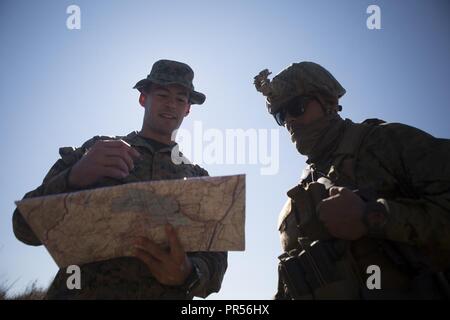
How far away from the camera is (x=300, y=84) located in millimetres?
3334

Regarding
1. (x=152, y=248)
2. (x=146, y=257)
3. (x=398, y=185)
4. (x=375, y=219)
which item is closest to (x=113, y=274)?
(x=146, y=257)

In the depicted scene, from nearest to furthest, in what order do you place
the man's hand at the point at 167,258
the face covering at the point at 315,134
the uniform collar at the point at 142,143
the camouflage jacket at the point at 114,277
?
the man's hand at the point at 167,258 → the camouflage jacket at the point at 114,277 → the face covering at the point at 315,134 → the uniform collar at the point at 142,143

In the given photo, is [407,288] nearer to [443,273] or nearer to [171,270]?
[443,273]

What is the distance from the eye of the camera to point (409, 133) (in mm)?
2701

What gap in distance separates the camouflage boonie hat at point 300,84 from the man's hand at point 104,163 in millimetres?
1562

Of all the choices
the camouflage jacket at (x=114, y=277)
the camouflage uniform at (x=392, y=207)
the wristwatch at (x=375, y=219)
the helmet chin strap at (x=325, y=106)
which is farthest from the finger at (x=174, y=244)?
the helmet chin strap at (x=325, y=106)

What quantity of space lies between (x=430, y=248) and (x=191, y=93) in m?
2.76

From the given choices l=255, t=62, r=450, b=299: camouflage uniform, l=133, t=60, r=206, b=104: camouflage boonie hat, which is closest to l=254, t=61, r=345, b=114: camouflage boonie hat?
l=255, t=62, r=450, b=299: camouflage uniform

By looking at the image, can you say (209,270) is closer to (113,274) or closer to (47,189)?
(113,274)

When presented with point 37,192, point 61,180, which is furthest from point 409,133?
point 37,192

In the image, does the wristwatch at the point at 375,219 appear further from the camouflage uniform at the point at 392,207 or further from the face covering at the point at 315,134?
the face covering at the point at 315,134

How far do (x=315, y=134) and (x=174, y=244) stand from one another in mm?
1640

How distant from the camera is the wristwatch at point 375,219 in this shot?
2.24 meters

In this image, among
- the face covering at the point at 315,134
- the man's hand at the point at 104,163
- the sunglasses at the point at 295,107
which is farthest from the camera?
the sunglasses at the point at 295,107
